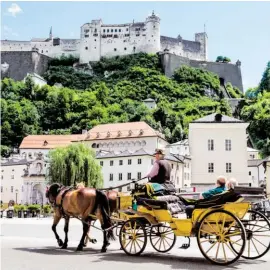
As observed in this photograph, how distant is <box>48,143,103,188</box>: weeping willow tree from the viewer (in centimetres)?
5197

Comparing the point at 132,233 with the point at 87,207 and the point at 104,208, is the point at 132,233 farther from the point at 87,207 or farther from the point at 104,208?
the point at 87,207

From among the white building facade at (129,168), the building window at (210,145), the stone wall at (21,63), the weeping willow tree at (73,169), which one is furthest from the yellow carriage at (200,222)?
the stone wall at (21,63)

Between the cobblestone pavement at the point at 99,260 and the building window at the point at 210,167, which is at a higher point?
the building window at the point at 210,167

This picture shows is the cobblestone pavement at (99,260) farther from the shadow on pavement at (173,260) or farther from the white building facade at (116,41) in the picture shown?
the white building facade at (116,41)

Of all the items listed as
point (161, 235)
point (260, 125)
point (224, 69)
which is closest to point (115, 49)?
point (224, 69)

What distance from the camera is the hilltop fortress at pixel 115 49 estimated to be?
12850 centimetres

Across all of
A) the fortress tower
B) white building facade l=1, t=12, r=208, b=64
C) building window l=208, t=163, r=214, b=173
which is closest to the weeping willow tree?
building window l=208, t=163, r=214, b=173

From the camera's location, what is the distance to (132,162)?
6594 cm

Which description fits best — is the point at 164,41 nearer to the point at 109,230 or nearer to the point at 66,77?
the point at 66,77

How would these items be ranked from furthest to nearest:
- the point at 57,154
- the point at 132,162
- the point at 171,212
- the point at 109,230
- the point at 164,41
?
the point at 164,41 → the point at 132,162 → the point at 57,154 → the point at 109,230 → the point at 171,212

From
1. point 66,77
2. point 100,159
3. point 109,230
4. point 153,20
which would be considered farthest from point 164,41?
point 109,230

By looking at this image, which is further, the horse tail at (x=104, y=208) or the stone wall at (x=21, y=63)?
the stone wall at (x=21, y=63)

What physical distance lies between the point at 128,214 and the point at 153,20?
401ft

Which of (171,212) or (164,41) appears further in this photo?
(164,41)
